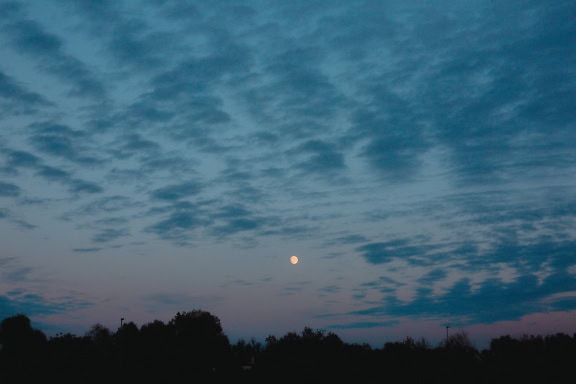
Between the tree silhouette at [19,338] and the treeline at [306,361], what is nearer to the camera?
the treeline at [306,361]

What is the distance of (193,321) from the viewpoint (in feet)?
383

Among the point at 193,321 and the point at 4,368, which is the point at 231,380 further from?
the point at 193,321

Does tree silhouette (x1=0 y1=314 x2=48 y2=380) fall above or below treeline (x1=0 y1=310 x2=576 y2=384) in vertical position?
above

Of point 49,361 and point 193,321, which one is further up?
point 193,321

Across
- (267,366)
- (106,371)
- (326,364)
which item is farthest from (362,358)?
Answer: (106,371)

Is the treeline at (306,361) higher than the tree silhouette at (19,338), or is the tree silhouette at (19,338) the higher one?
the tree silhouette at (19,338)

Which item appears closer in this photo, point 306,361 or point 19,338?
point 306,361

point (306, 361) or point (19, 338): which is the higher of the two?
point (19, 338)

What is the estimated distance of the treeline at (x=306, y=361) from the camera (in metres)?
66.8

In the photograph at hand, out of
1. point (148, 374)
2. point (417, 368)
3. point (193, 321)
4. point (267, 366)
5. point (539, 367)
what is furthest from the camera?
point (193, 321)

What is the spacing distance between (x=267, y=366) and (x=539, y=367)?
31718 mm

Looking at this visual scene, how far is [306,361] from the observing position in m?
71.8

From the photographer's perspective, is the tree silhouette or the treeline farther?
the tree silhouette

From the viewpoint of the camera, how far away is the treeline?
66812mm
